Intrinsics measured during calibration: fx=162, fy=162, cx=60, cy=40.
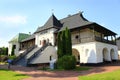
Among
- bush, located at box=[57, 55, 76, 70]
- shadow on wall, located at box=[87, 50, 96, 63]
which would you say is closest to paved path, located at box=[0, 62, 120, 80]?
bush, located at box=[57, 55, 76, 70]

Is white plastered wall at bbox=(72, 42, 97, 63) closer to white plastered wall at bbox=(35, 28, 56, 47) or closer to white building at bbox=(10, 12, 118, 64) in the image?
white building at bbox=(10, 12, 118, 64)

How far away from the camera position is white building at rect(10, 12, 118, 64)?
27609mm

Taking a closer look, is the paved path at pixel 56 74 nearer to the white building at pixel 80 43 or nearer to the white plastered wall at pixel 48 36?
the white building at pixel 80 43

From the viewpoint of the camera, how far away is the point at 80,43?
1143 inches

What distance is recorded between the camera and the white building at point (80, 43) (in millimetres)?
27609

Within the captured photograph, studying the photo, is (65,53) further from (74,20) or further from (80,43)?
(74,20)

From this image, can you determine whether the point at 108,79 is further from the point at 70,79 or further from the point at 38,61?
the point at 38,61

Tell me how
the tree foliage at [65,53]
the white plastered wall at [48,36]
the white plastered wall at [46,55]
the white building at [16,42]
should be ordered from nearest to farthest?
the tree foliage at [65,53] < the white plastered wall at [46,55] < the white plastered wall at [48,36] < the white building at [16,42]

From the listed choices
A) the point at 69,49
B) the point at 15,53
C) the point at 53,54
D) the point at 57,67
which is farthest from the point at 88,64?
the point at 15,53

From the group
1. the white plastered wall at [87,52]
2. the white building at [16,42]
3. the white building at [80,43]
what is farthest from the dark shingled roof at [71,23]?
the white building at [16,42]

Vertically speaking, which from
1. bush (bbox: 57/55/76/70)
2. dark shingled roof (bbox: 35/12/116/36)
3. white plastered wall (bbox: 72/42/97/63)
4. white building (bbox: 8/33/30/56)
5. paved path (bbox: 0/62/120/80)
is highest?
dark shingled roof (bbox: 35/12/116/36)

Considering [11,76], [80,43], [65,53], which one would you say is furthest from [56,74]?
[80,43]

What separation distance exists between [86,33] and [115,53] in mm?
8355

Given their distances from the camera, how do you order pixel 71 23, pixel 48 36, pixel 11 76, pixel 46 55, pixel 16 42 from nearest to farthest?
pixel 11 76
pixel 46 55
pixel 71 23
pixel 48 36
pixel 16 42
